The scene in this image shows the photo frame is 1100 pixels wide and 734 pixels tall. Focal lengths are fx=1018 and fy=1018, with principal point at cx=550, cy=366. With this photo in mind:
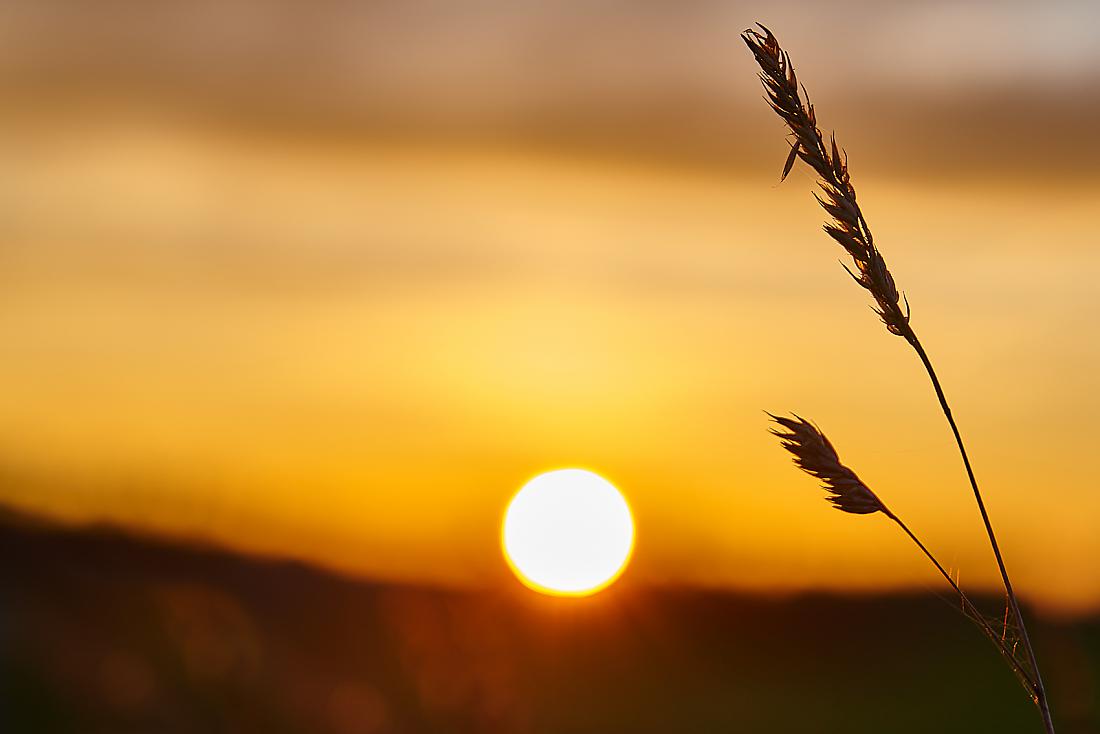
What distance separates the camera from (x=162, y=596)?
772cm

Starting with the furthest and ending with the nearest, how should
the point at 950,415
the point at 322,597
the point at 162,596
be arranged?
the point at 322,597 → the point at 162,596 → the point at 950,415

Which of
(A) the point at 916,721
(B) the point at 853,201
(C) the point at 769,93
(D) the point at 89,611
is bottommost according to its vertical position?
(A) the point at 916,721

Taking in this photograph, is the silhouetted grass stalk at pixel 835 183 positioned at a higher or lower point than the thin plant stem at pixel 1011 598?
higher

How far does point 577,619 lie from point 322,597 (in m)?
3.56

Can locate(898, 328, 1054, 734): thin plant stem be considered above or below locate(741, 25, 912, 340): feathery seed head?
below

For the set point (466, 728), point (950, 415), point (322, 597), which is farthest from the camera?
point (322, 597)

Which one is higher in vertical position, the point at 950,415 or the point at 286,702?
the point at 950,415

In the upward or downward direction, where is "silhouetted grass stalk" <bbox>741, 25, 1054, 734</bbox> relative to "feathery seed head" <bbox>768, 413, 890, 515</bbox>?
upward

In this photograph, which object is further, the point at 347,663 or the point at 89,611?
the point at 89,611

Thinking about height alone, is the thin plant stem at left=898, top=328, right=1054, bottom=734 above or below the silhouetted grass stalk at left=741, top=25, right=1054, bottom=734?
below

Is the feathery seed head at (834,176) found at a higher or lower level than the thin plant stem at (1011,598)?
higher

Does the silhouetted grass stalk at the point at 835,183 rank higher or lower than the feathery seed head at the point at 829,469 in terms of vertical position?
higher

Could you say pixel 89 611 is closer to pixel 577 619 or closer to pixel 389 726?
pixel 389 726

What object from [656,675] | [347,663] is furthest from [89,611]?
[656,675]
